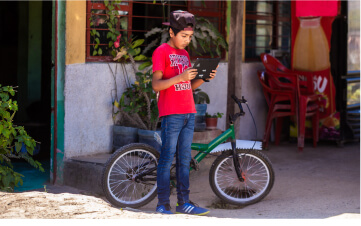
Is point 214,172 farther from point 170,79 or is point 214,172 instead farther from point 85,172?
point 85,172

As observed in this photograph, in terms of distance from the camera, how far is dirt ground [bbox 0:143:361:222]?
180 inches

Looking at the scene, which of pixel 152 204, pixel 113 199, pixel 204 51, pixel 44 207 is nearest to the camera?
pixel 44 207

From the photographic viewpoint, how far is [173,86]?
4.96 meters

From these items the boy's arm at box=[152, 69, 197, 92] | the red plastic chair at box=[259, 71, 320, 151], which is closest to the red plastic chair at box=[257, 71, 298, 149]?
the red plastic chair at box=[259, 71, 320, 151]

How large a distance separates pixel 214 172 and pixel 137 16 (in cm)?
227

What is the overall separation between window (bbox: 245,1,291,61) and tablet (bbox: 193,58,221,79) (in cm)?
436

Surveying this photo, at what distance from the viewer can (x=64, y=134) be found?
6566 mm

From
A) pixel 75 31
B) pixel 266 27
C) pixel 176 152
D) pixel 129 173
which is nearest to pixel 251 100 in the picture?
pixel 266 27

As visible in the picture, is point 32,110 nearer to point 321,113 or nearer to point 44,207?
point 321,113

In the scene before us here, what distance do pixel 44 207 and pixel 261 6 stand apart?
587 cm

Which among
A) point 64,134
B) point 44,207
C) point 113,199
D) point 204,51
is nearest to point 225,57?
point 204,51

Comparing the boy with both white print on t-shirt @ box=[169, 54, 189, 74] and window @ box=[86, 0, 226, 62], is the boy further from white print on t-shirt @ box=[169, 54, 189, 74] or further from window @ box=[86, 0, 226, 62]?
window @ box=[86, 0, 226, 62]

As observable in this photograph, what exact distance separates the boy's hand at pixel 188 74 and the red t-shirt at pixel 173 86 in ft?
0.74

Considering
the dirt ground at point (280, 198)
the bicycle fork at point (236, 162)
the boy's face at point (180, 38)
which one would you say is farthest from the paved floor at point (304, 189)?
the boy's face at point (180, 38)
